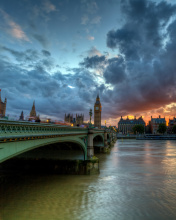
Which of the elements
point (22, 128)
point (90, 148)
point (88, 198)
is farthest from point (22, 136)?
point (90, 148)

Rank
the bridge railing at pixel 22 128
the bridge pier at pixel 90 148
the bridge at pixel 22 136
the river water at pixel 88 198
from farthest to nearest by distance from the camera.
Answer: the bridge pier at pixel 90 148, the river water at pixel 88 198, the bridge railing at pixel 22 128, the bridge at pixel 22 136

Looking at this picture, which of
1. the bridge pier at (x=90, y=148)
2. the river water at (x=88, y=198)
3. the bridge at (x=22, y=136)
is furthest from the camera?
the bridge pier at (x=90, y=148)

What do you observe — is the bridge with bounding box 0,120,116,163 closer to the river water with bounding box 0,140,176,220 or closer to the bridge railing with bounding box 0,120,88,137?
the bridge railing with bounding box 0,120,88,137

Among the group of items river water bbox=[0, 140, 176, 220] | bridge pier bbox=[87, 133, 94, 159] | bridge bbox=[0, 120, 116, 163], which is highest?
bridge bbox=[0, 120, 116, 163]

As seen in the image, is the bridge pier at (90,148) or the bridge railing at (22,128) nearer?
the bridge railing at (22,128)

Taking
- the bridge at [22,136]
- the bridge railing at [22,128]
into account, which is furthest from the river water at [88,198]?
the bridge railing at [22,128]

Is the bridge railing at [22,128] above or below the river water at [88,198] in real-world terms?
above

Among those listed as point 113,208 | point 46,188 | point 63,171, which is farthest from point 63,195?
point 63,171

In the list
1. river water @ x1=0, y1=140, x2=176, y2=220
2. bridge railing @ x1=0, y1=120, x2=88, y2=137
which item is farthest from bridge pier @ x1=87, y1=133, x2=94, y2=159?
bridge railing @ x1=0, y1=120, x2=88, y2=137

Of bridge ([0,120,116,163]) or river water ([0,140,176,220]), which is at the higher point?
bridge ([0,120,116,163])

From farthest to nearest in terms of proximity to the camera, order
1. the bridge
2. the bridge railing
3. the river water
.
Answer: the river water → the bridge railing → the bridge

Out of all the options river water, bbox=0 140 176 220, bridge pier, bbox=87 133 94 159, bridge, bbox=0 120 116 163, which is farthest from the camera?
bridge pier, bbox=87 133 94 159

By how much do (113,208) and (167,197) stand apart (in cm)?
652

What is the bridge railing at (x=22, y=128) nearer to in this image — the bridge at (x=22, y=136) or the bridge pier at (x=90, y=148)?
the bridge at (x=22, y=136)
